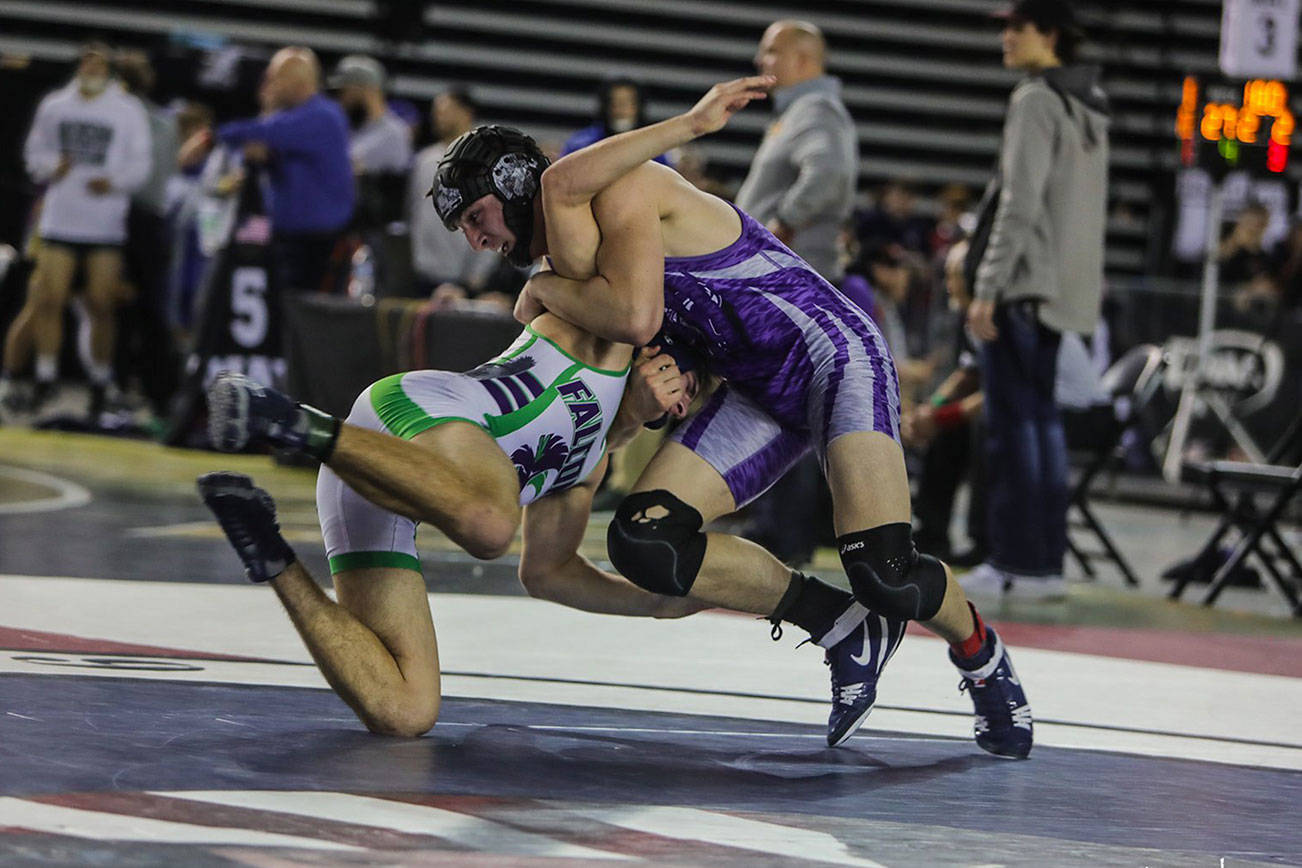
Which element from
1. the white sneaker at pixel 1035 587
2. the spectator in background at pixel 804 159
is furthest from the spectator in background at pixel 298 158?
the white sneaker at pixel 1035 587

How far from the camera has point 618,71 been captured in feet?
48.1

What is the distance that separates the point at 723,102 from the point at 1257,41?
6.37 metres

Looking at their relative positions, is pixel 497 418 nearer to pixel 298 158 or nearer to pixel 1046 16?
pixel 1046 16


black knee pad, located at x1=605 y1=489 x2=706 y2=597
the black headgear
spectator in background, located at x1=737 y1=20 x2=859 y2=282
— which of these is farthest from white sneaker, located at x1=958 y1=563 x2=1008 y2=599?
the black headgear

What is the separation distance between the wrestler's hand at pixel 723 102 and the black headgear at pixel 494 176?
314mm

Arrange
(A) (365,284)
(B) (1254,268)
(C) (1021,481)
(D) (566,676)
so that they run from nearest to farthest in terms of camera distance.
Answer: (D) (566,676)
(C) (1021,481)
(A) (365,284)
(B) (1254,268)

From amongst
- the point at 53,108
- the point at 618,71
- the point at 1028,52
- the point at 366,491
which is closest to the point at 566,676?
the point at 366,491

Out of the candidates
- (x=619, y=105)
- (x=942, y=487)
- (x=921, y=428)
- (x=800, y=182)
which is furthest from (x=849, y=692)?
(x=619, y=105)

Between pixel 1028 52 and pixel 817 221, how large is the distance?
857 millimetres

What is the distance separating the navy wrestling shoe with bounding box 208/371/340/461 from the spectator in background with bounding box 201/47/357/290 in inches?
223

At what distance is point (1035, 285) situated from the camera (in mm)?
5750

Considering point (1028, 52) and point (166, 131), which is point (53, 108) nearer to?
point (166, 131)

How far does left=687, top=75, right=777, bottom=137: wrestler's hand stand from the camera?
10.8 feet

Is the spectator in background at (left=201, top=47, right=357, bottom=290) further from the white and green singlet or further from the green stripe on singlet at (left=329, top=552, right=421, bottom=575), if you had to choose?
the green stripe on singlet at (left=329, top=552, right=421, bottom=575)
